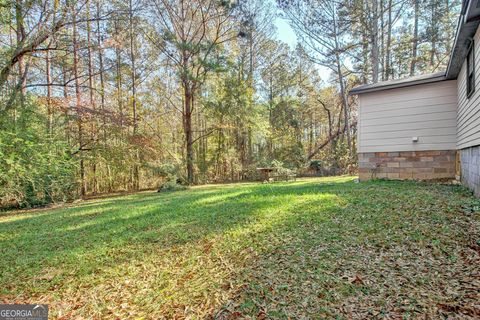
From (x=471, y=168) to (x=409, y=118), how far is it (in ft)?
8.22

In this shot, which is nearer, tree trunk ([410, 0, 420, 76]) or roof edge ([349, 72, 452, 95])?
roof edge ([349, 72, 452, 95])

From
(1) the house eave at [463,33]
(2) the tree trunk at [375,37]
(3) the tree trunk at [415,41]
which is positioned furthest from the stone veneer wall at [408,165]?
(3) the tree trunk at [415,41]

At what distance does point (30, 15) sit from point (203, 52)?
7894 millimetres

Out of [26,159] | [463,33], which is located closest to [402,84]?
[463,33]

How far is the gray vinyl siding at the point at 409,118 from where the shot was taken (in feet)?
20.3

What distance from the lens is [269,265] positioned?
237 centimetres

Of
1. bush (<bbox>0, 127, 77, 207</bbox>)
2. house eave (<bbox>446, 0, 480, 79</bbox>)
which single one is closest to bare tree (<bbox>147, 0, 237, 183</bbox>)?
bush (<bbox>0, 127, 77, 207</bbox>)

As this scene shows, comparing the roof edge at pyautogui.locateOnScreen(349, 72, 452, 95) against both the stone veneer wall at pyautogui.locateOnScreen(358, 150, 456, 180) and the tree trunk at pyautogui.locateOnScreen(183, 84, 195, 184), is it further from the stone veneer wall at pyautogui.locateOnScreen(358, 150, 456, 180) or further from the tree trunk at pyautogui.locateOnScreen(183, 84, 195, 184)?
the tree trunk at pyautogui.locateOnScreen(183, 84, 195, 184)

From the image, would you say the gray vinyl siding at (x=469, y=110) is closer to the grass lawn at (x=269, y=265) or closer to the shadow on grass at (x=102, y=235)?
the grass lawn at (x=269, y=265)

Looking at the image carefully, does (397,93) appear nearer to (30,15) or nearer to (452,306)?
(452,306)

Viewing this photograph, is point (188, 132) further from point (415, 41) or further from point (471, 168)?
point (415, 41)

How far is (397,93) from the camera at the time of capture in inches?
265

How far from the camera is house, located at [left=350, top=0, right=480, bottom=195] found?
530 cm

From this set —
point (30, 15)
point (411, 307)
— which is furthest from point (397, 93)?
point (30, 15)
